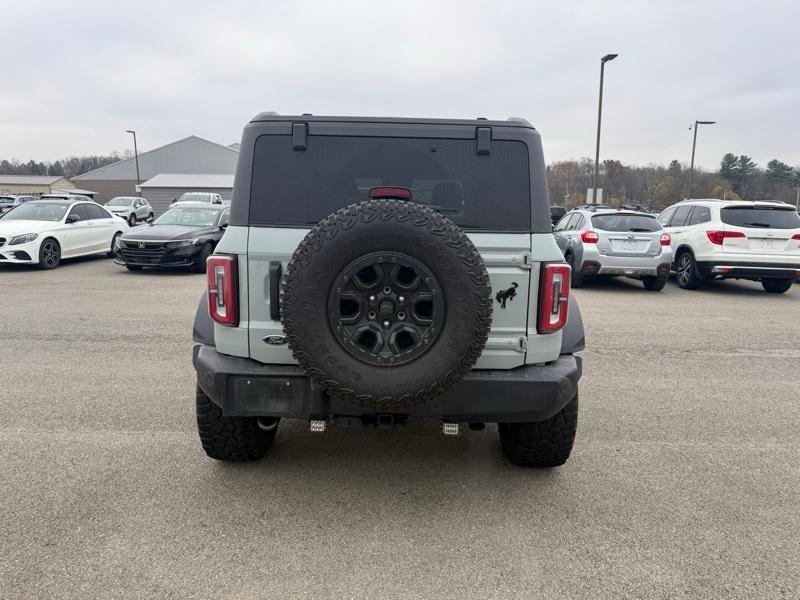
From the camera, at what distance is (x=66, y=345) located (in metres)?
6.34

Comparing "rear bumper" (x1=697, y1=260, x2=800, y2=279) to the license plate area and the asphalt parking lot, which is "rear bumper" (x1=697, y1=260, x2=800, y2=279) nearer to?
the license plate area

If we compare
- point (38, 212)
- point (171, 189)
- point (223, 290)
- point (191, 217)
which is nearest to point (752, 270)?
point (223, 290)

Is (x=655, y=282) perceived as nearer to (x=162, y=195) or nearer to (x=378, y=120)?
(x=378, y=120)

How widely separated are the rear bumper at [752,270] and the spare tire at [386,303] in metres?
9.80

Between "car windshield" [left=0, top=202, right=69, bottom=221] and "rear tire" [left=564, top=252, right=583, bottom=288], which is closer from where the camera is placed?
"rear tire" [left=564, top=252, right=583, bottom=288]

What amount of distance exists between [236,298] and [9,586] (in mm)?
1552

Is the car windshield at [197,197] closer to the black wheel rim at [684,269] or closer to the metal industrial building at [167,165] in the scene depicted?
the black wheel rim at [684,269]

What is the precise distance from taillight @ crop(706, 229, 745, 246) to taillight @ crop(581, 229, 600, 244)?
2.09 meters

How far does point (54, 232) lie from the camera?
12.8 metres

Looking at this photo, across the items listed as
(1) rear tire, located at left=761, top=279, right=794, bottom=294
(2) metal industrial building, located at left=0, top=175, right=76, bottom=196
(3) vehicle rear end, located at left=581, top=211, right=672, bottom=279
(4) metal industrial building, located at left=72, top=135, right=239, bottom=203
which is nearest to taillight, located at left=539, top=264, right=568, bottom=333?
(3) vehicle rear end, located at left=581, top=211, right=672, bottom=279

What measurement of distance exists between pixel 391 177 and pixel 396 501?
1.79 metres

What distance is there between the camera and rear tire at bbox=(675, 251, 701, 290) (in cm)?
1142

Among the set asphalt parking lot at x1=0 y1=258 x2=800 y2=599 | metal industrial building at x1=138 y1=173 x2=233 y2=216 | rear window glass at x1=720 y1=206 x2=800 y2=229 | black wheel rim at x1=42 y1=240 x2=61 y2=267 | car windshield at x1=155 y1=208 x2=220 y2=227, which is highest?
metal industrial building at x1=138 y1=173 x2=233 y2=216

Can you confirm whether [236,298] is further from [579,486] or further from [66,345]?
[66,345]
